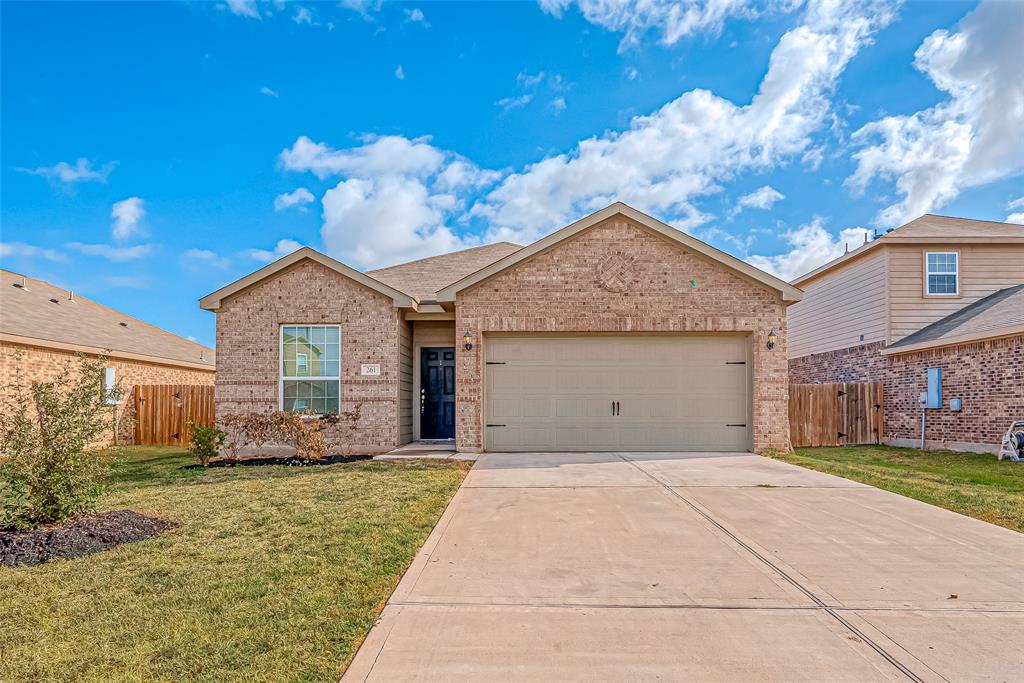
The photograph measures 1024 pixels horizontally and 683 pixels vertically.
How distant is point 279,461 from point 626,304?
7.29 m

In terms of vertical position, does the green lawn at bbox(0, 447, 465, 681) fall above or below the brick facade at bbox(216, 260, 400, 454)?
below

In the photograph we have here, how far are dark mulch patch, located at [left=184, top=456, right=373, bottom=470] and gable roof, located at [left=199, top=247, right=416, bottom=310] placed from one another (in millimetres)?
3203

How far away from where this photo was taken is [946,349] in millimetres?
12961

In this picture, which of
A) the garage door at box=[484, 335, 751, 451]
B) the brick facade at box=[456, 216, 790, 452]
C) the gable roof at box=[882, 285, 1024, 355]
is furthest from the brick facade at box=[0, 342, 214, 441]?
the gable roof at box=[882, 285, 1024, 355]

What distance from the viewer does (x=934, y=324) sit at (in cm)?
1501

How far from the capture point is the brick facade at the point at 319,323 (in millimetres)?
11586

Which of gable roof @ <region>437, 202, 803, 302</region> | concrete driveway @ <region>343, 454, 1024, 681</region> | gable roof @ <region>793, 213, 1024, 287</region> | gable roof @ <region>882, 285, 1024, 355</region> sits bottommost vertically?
concrete driveway @ <region>343, 454, 1024, 681</region>

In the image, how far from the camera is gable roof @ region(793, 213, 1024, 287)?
49.6ft

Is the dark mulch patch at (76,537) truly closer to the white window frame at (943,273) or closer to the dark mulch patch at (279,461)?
the dark mulch patch at (279,461)

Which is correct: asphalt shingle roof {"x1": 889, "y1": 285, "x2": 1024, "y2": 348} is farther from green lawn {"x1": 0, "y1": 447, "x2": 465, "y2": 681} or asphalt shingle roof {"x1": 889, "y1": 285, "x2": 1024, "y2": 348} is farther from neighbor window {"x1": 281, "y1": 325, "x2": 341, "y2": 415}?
neighbor window {"x1": 281, "y1": 325, "x2": 341, "y2": 415}

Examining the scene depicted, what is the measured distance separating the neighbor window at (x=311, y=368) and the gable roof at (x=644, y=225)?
2.72 metres

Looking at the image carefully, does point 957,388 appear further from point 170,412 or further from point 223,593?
point 170,412

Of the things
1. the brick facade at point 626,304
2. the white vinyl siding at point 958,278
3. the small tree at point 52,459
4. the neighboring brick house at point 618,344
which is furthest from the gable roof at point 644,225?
the small tree at point 52,459

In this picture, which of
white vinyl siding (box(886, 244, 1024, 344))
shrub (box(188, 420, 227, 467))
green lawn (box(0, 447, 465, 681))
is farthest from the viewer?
white vinyl siding (box(886, 244, 1024, 344))
